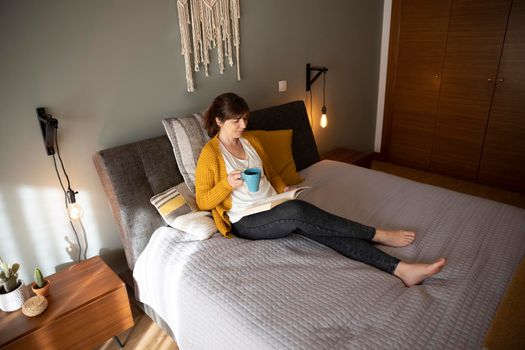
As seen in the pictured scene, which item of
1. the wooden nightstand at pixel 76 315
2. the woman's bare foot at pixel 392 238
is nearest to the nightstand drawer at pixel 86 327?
the wooden nightstand at pixel 76 315

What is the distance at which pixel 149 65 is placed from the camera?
6.72 ft

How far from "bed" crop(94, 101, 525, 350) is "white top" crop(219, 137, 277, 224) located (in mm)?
156

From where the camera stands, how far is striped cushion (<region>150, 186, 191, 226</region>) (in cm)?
183

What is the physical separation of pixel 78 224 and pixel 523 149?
342 cm

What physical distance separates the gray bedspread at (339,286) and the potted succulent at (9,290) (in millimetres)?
490

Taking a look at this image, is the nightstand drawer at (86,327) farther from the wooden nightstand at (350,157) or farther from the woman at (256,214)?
the wooden nightstand at (350,157)

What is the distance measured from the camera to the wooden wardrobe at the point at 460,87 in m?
3.04

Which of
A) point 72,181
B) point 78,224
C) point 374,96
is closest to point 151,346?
point 78,224

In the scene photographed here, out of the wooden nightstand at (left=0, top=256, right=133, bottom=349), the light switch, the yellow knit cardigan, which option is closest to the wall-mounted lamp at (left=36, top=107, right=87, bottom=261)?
the wooden nightstand at (left=0, top=256, right=133, bottom=349)

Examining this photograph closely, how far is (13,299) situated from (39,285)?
0.10 m

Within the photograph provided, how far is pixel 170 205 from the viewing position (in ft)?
6.05

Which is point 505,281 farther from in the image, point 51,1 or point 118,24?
point 51,1

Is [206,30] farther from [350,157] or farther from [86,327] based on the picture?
[86,327]

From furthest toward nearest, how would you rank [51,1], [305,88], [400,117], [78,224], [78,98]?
[400,117] → [305,88] → [78,224] → [78,98] → [51,1]
